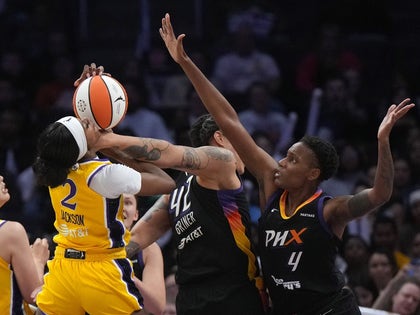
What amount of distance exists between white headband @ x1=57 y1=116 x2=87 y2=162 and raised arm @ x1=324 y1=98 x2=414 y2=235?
147cm

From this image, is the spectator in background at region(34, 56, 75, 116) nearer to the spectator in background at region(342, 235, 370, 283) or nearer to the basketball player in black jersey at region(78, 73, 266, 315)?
the spectator in background at region(342, 235, 370, 283)

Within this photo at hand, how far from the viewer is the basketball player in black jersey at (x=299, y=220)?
5.97 metres

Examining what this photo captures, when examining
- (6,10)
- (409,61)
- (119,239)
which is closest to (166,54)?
(6,10)

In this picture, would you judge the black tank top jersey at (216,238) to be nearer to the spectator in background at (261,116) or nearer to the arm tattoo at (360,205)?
the arm tattoo at (360,205)

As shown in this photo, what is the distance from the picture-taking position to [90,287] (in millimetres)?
5664

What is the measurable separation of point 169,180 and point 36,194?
5528 mm

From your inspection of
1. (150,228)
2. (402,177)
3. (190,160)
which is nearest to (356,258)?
(402,177)

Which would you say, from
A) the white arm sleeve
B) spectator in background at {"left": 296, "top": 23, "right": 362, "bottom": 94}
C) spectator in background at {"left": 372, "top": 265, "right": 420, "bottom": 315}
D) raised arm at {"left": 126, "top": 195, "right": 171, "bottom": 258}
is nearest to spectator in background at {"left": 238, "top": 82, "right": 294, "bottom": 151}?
spectator in background at {"left": 296, "top": 23, "right": 362, "bottom": 94}

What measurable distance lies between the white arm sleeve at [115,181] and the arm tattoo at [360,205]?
1202 millimetres

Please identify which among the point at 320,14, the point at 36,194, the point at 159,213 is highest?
the point at 320,14

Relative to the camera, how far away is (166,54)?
44.4 ft

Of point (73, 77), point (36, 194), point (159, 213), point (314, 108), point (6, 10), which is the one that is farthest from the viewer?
point (6, 10)

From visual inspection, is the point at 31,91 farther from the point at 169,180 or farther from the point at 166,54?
the point at 169,180

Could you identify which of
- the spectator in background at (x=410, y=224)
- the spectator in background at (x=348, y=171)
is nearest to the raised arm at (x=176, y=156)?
the spectator in background at (x=410, y=224)
